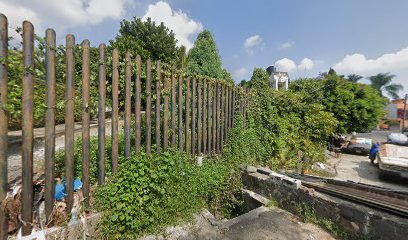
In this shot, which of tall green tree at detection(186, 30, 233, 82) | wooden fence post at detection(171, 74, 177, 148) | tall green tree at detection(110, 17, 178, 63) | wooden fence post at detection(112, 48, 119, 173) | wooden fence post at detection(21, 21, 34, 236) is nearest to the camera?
wooden fence post at detection(21, 21, 34, 236)

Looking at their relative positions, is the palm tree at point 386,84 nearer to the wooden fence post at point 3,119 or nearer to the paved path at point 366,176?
the paved path at point 366,176

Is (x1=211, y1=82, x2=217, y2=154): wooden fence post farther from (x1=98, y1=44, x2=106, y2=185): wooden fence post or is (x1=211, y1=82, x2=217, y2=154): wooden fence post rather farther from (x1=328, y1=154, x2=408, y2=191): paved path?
(x1=328, y1=154, x2=408, y2=191): paved path

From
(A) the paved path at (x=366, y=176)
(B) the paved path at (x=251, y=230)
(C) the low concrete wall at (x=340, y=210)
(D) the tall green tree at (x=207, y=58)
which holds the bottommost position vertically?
(A) the paved path at (x=366, y=176)

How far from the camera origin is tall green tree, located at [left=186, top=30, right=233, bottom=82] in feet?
35.9

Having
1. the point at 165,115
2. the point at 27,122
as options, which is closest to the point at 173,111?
the point at 165,115

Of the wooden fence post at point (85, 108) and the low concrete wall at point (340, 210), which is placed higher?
the wooden fence post at point (85, 108)

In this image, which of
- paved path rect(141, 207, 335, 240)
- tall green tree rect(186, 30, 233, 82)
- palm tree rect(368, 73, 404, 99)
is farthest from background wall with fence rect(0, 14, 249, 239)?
palm tree rect(368, 73, 404, 99)

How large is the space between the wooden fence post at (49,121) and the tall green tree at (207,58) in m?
8.78

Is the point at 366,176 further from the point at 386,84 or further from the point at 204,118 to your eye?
the point at 386,84

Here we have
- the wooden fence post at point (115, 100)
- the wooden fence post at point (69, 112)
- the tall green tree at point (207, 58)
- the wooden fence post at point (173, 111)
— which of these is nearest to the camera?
the wooden fence post at point (69, 112)

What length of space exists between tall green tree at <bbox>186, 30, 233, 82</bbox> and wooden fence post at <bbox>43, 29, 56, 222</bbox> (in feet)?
28.8

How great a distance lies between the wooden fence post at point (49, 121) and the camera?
7.06 feet

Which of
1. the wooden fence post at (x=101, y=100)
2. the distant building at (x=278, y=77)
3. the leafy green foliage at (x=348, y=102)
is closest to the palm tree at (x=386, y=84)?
the distant building at (x=278, y=77)

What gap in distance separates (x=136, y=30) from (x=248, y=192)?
18.4m
